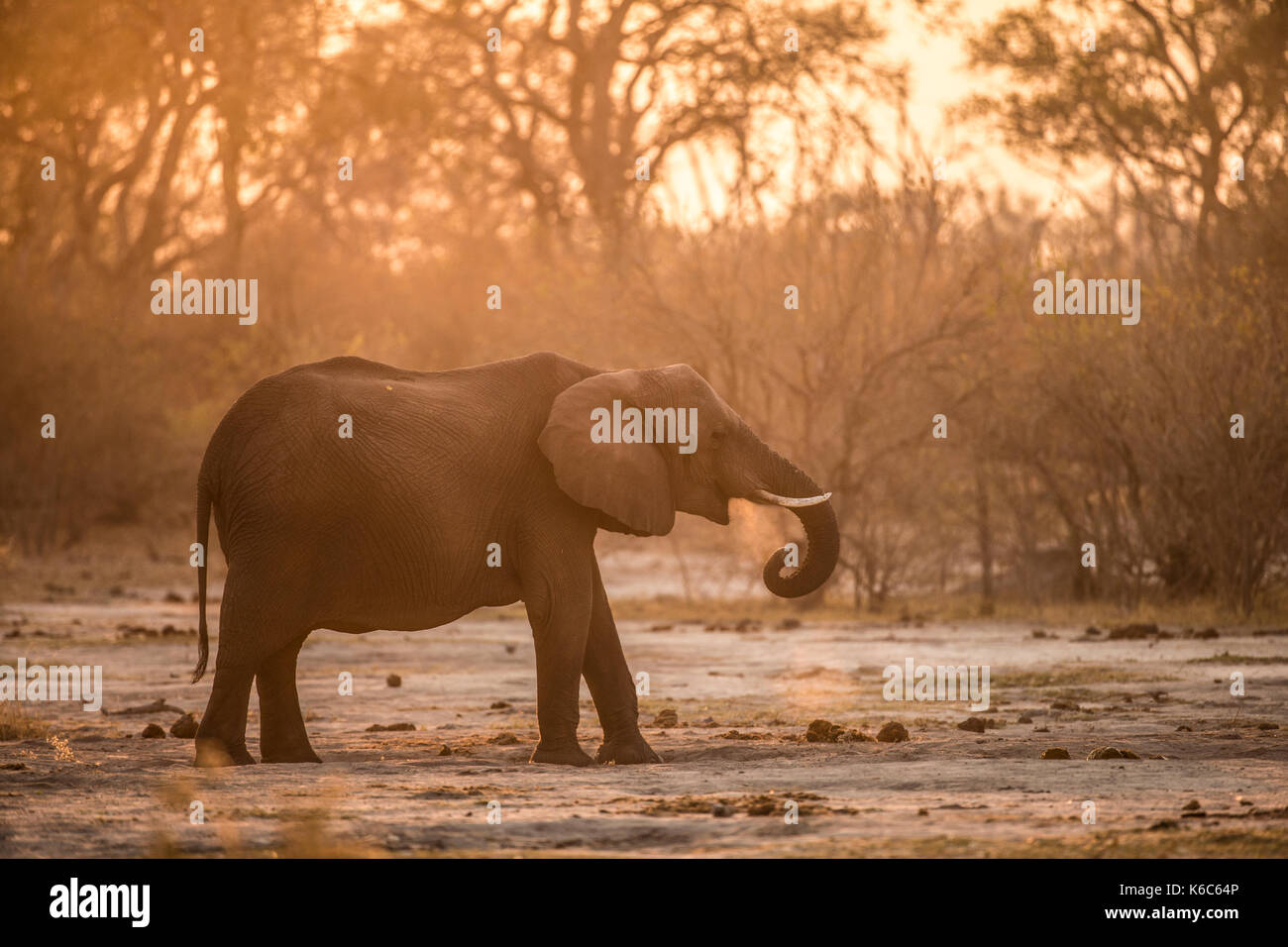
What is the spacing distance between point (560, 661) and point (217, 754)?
196 cm

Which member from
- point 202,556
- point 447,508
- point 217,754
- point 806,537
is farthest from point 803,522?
point 217,754

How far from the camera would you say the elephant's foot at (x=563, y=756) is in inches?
421

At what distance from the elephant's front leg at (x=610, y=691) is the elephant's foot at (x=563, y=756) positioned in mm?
223

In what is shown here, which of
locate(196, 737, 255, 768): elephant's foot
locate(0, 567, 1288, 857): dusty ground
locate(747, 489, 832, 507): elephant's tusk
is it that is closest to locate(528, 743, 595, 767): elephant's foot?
locate(0, 567, 1288, 857): dusty ground

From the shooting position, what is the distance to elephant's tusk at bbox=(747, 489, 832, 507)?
11375 millimetres

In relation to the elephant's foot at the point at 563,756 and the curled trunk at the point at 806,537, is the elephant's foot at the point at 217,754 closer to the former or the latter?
the elephant's foot at the point at 563,756

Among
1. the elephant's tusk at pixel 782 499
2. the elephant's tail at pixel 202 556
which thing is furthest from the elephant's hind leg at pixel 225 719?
the elephant's tusk at pixel 782 499

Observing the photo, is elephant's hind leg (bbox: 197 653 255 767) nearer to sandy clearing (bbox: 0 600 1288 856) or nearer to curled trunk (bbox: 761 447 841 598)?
sandy clearing (bbox: 0 600 1288 856)

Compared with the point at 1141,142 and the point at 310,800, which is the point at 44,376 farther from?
the point at 310,800

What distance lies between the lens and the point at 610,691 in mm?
11102

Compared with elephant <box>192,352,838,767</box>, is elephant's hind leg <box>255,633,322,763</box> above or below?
below

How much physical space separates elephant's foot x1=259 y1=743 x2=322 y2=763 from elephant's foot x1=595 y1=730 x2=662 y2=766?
1634 millimetres
